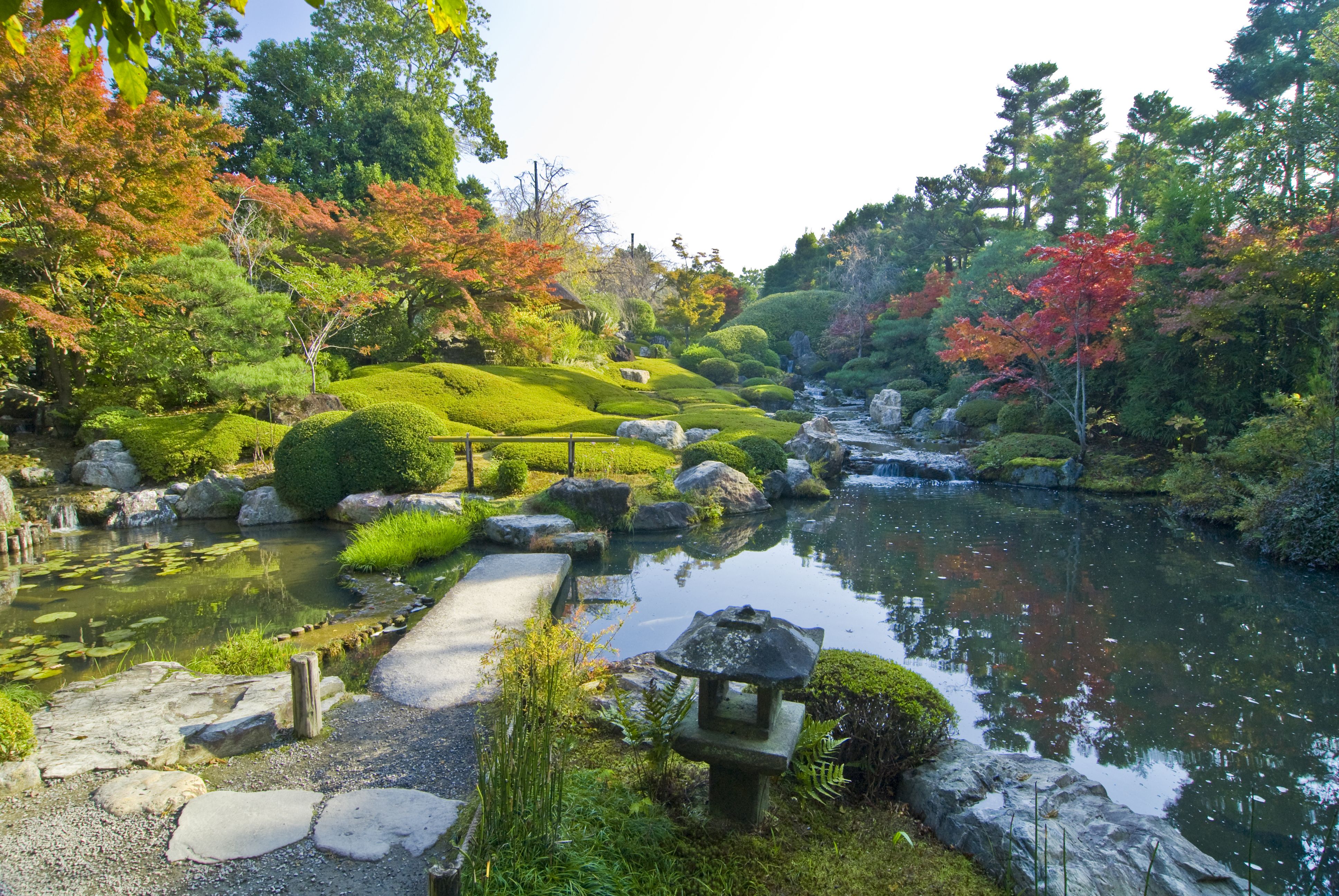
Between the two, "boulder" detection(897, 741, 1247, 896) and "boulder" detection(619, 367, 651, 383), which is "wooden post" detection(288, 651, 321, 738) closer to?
"boulder" detection(897, 741, 1247, 896)

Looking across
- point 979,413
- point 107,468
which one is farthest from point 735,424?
point 107,468

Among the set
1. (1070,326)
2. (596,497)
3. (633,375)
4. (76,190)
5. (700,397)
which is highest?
→ (76,190)

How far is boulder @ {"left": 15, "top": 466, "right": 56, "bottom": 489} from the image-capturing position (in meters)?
9.90

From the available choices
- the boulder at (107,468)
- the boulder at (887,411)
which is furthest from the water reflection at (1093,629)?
the boulder at (887,411)

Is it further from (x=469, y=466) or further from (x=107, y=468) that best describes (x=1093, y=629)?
(x=107, y=468)

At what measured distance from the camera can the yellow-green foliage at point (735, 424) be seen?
565 inches

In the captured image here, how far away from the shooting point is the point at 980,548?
8.74 meters

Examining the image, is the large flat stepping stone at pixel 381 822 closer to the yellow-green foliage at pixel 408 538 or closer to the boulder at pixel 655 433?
the yellow-green foliage at pixel 408 538

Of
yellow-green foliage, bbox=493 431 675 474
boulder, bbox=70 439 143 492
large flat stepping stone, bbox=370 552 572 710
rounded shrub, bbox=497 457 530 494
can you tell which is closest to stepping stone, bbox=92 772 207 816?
large flat stepping stone, bbox=370 552 572 710

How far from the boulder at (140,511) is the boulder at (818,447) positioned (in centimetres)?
1075

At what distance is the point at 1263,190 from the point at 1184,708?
12.2 meters

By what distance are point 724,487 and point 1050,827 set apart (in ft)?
27.0

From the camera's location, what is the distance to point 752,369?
97.4 ft

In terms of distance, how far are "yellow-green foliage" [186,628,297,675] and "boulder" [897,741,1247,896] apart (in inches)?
163
